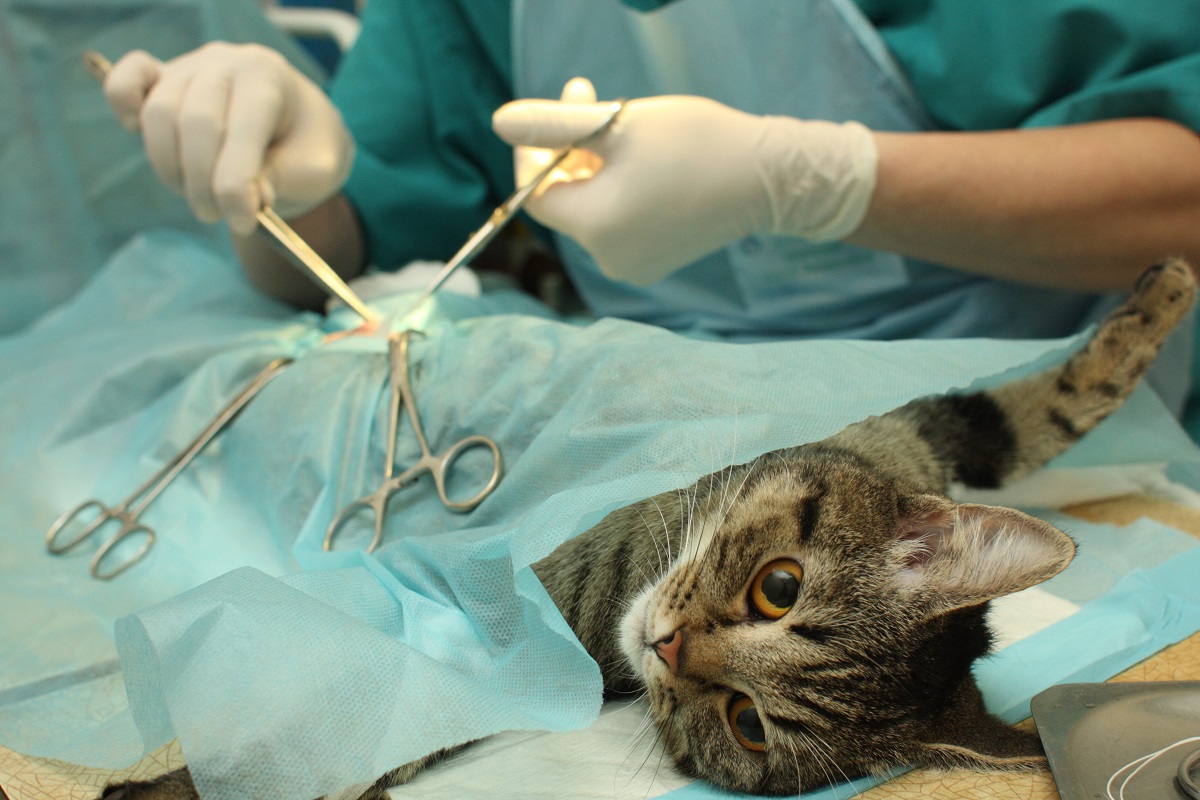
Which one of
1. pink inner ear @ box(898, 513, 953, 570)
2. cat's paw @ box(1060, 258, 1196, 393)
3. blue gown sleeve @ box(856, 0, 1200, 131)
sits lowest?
pink inner ear @ box(898, 513, 953, 570)

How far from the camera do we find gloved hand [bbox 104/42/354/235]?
1.07 metres

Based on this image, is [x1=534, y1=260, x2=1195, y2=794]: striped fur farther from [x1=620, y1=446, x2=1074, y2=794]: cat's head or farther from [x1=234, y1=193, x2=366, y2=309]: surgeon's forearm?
[x1=234, y1=193, x2=366, y2=309]: surgeon's forearm

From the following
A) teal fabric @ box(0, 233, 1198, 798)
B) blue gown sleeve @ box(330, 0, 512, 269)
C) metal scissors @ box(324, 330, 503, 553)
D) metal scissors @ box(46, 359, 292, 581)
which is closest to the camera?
teal fabric @ box(0, 233, 1198, 798)

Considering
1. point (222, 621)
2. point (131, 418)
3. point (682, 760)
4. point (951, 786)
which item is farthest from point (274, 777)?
point (131, 418)

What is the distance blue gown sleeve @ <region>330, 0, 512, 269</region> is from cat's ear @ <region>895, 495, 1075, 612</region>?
117 centimetres

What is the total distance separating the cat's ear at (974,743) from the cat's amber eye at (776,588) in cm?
15

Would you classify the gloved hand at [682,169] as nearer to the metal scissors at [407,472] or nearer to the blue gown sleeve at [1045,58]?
the blue gown sleeve at [1045,58]

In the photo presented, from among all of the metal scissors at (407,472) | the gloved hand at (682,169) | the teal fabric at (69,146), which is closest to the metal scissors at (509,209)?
the gloved hand at (682,169)

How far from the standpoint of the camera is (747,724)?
70 centimetres

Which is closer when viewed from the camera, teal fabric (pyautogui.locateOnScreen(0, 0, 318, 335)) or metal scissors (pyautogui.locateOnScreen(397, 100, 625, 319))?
metal scissors (pyautogui.locateOnScreen(397, 100, 625, 319))

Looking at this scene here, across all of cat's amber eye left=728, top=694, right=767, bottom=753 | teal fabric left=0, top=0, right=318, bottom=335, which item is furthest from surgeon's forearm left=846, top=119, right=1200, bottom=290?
teal fabric left=0, top=0, right=318, bottom=335

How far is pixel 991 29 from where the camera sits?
110 centimetres

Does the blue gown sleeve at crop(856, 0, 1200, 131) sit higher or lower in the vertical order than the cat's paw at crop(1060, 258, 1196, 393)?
higher

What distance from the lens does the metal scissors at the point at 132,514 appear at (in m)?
0.91
